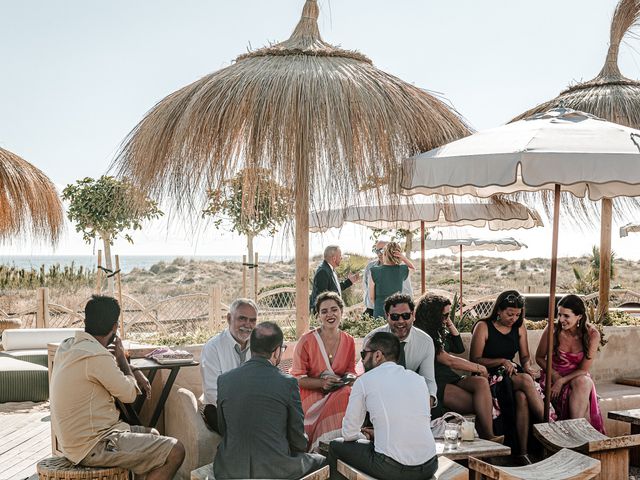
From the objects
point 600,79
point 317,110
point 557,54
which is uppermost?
point 557,54

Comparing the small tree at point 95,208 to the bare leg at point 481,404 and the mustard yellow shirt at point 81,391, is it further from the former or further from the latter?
the mustard yellow shirt at point 81,391

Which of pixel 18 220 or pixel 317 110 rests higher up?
pixel 317 110

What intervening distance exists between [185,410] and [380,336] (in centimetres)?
155

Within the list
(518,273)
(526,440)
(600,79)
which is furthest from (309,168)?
(518,273)

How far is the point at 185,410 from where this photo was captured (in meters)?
4.89

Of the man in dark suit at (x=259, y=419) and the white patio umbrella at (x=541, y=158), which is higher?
the white patio umbrella at (x=541, y=158)

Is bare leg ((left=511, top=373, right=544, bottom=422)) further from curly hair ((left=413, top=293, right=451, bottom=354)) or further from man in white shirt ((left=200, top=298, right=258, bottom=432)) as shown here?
man in white shirt ((left=200, top=298, right=258, bottom=432))

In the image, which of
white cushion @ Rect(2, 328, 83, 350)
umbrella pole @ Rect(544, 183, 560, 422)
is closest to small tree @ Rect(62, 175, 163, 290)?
white cushion @ Rect(2, 328, 83, 350)

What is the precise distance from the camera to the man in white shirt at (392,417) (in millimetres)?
3891

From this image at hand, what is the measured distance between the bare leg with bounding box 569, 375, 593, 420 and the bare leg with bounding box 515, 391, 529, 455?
0.44 meters

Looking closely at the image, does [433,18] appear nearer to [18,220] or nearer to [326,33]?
[326,33]

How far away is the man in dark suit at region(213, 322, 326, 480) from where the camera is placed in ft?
12.5

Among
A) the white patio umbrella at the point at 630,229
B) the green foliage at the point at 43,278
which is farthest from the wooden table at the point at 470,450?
the green foliage at the point at 43,278

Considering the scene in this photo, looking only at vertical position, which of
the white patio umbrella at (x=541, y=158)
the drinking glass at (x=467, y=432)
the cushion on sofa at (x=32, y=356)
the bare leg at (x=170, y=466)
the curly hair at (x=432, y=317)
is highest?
the white patio umbrella at (x=541, y=158)
